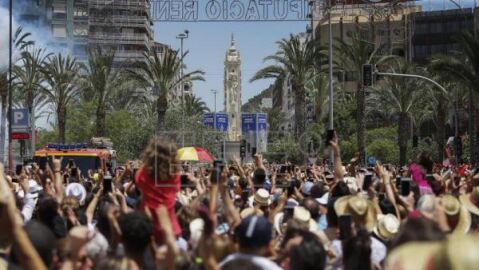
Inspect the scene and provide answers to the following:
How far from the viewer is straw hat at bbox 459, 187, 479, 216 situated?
7582 millimetres

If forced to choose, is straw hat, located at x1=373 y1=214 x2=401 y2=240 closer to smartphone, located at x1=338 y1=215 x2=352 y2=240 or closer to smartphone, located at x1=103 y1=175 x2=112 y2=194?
smartphone, located at x1=338 y1=215 x2=352 y2=240

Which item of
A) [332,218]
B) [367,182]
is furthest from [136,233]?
[367,182]

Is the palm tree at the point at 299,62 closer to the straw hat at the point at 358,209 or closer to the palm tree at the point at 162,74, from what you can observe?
the palm tree at the point at 162,74

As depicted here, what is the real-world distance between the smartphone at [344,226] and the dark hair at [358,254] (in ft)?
2.61

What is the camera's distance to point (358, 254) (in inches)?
211

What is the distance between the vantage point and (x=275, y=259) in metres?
5.56

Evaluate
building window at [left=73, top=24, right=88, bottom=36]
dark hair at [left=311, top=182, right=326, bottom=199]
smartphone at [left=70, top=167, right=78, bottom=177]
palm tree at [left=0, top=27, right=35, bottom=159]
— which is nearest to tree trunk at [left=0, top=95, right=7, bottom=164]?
palm tree at [left=0, top=27, right=35, bottom=159]

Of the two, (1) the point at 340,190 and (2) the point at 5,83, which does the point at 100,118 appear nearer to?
(2) the point at 5,83

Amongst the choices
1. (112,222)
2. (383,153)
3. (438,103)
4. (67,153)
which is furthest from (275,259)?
(383,153)

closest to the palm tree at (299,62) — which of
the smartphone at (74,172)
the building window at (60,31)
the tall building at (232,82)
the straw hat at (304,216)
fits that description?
the smartphone at (74,172)

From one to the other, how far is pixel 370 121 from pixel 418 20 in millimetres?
10416

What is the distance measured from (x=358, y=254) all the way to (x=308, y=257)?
637 millimetres

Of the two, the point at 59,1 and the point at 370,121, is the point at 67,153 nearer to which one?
the point at 370,121

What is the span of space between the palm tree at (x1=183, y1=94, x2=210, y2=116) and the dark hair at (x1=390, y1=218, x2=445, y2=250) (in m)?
78.5
